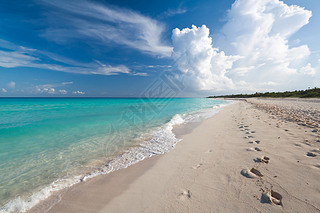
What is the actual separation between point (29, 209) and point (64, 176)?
1.03 m

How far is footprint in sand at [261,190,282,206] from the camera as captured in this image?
1970 mm

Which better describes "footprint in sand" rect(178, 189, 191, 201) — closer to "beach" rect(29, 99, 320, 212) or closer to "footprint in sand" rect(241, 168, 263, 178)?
"beach" rect(29, 99, 320, 212)

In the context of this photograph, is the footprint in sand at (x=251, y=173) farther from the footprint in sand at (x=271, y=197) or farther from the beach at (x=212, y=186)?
the footprint in sand at (x=271, y=197)

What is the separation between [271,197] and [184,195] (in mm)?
1429

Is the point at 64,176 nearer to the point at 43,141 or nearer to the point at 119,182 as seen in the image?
the point at 119,182

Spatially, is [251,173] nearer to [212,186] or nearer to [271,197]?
[271,197]

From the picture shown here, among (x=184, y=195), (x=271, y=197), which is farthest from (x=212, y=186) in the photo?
(x=271, y=197)

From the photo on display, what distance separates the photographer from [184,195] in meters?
2.38

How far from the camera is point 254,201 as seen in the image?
2023mm

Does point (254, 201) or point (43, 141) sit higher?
point (254, 201)

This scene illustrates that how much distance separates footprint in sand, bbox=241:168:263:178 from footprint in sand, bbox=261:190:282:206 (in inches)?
19.3

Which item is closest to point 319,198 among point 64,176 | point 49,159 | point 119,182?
point 119,182

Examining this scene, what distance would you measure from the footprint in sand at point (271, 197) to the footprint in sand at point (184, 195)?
1180mm

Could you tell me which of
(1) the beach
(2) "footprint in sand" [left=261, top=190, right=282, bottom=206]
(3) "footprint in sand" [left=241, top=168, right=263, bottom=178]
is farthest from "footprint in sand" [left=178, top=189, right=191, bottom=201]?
(3) "footprint in sand" [left=241, top=168, right=263, bottom=178]
